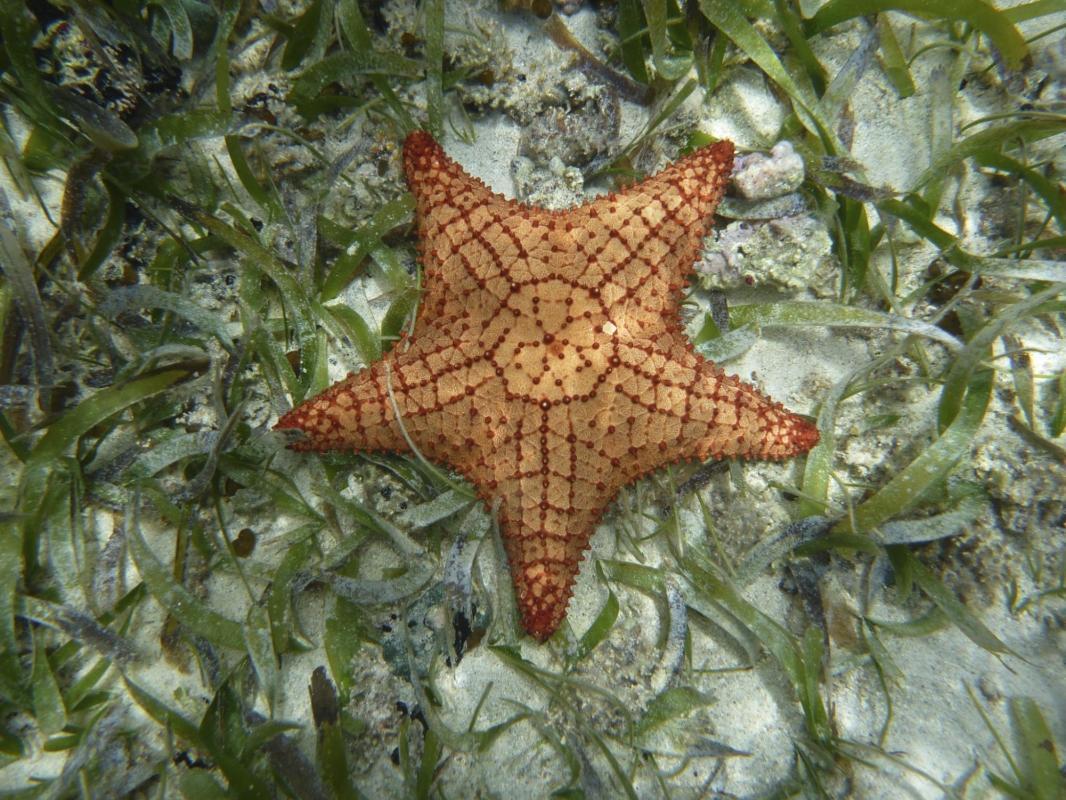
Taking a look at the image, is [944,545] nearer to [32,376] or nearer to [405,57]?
[405,57]

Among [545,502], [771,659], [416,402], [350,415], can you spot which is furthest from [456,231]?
[771,659]

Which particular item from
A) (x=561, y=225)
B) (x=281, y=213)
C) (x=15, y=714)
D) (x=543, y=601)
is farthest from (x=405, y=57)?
(x=15, y=714)

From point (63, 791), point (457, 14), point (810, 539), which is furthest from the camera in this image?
point (457, 14)

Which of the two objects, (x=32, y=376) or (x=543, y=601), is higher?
(x=32, y=376)

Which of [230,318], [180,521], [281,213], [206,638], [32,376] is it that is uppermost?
[281,213]

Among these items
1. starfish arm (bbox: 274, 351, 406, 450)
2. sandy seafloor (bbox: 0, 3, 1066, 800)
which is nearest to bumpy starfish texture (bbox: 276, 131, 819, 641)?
starfish arm (bbox: 274, 351, 406, 450)

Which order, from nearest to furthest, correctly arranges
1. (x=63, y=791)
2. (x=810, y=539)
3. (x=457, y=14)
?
(x=63, y=791) → (x=810, y=539) → (x=457, y=14)

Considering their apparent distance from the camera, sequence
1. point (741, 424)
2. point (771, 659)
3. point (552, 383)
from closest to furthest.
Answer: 1. point (552, 383)
2. point (741, 424)
3. point (771, 659)

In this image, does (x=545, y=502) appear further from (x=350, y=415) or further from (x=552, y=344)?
(x=350, y=415)
